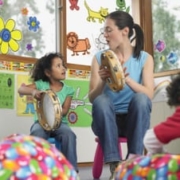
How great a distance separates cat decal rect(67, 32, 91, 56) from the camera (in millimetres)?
2905

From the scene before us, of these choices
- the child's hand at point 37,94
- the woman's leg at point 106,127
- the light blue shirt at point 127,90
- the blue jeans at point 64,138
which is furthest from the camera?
the child's hand at point 37,94

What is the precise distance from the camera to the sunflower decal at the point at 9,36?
2566mm

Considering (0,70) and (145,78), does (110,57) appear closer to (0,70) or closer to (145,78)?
(145,78)

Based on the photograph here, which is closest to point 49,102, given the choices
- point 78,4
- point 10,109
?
point 10,109

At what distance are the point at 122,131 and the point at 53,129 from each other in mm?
373

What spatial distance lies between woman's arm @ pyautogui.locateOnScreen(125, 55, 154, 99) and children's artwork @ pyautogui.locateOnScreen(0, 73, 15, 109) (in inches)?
41.3

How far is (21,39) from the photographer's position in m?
2.68

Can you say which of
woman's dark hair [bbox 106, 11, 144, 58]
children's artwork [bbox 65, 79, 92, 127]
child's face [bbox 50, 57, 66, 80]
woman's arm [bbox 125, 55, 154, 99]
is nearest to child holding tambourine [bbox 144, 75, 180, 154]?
woman's arm [bbox 125, 55, 154, 99]

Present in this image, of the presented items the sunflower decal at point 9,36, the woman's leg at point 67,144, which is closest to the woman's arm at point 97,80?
the woman's leg at point 67,144

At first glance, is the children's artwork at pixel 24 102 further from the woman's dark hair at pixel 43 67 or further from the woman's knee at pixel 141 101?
the woman's knee at pixel 141 101

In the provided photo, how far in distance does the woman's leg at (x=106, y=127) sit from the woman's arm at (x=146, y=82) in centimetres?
14

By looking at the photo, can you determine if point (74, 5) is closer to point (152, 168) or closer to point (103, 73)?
point (103, 73)

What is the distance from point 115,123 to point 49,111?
1.71ft

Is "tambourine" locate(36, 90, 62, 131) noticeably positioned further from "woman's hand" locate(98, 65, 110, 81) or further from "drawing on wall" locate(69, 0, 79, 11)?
"drawing on wall" locate(69, 0, 79, 11)
